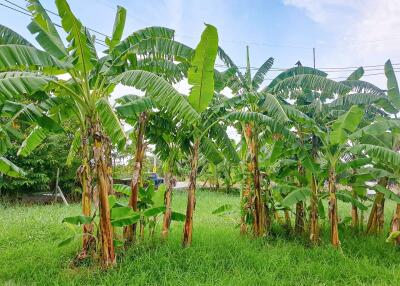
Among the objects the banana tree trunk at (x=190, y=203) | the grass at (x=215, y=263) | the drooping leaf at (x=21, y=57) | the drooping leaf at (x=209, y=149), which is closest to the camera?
the drooping leaf at (x=21, y=57)

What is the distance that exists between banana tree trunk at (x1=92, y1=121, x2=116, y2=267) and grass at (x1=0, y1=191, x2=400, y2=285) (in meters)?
0.28

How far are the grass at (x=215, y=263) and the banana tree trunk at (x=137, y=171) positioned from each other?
343 mm

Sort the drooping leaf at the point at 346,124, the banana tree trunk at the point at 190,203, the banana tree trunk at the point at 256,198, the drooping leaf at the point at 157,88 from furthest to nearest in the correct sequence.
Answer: the banana tree trunk at the point at 256,198
the banana tree trunk at the point at 190,203
the drooping leaf at the point at 346,124
the drooping leaf at the point at 157,88

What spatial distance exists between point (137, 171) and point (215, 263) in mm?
2037

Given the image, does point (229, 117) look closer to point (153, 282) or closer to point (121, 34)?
point (121, 34)

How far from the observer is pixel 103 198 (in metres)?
5.12

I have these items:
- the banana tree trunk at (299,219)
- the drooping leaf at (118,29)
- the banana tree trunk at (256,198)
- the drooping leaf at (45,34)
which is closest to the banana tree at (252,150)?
the banana tree trunk at (256,198)

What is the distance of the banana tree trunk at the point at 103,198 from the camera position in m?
5.06

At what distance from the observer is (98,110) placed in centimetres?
509

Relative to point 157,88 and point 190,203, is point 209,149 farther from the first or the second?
point 157,88

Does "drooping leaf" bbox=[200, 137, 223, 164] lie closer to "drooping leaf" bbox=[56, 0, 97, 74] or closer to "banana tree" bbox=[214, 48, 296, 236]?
"banana tree" bbox=[214, 48, 296, 236]

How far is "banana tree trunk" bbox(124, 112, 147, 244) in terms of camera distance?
6.09 meters

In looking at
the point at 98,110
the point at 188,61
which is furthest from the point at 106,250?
the point at 188,61

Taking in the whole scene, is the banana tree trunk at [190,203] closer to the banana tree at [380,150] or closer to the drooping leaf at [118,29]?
the drooping leaf at [118,29]
